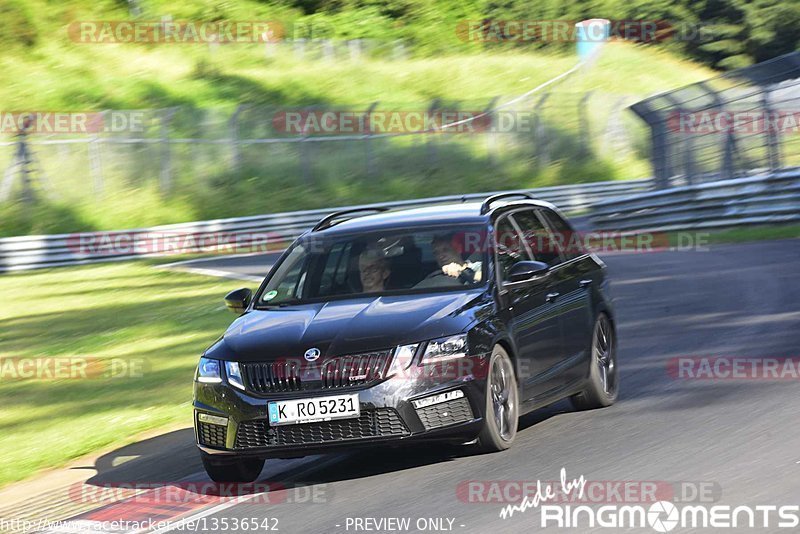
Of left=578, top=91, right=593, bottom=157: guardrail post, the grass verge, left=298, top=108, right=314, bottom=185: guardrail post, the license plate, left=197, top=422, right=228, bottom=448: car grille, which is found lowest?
left=578, top=91, right=593, bottom=157: guardrail post

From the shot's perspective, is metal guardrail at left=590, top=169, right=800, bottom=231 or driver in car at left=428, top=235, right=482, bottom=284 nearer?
driver in car at left=428, top=235, right=482, bottom=284

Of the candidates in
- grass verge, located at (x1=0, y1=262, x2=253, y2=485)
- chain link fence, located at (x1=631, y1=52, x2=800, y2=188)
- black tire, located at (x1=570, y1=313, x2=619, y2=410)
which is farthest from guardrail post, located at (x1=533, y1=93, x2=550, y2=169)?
black tire, located at (x1=570, y1=313, x2=619, y2=410)

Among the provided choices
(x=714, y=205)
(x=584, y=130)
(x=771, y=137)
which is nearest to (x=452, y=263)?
(x=714, y=205)

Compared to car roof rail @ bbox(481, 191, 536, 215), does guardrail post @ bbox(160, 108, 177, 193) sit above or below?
below

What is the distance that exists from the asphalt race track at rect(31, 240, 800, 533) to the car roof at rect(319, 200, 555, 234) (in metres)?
1.47

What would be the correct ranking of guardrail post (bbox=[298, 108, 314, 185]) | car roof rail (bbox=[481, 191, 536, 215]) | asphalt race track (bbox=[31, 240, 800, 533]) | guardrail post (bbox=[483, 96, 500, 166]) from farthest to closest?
guardrail post (bbox=[483, 96, 500, 166]), guardrail post (bbox=[298, 108, 314, 185]), car roof rail (bbox=[481, 191, 536, 215]), asphalt race track (bbox=[31, 240, 800, 533])

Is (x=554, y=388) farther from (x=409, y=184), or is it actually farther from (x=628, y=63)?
(x=628, y=63)

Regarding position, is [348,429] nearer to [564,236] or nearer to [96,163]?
[564,236]

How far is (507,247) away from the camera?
30.3 feet

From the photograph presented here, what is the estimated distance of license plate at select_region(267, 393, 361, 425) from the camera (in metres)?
7.71

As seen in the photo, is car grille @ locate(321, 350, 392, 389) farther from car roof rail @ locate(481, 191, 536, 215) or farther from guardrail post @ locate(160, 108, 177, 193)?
guardrail post @ locate(160, 108, 177, 193)

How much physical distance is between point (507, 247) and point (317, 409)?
2.13 meters

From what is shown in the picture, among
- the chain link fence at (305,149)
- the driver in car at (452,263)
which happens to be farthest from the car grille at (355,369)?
the chain link fence at (305,149)

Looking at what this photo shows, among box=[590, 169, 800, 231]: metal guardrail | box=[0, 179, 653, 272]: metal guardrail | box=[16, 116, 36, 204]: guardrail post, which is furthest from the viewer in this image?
box=[16, 116, 36, 204]: guardrail post
